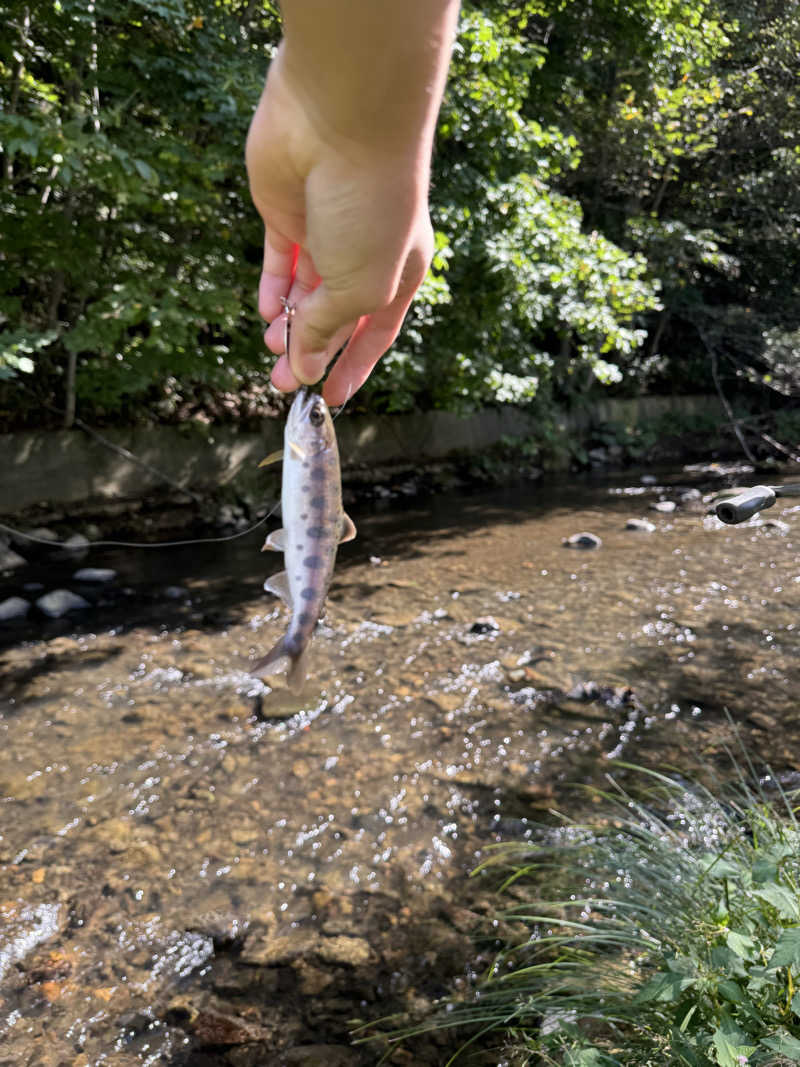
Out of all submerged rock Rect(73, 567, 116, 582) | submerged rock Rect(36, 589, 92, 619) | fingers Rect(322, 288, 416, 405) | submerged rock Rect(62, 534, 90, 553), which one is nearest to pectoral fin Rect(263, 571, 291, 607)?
fingers Rect(322, 288, 416, 405)

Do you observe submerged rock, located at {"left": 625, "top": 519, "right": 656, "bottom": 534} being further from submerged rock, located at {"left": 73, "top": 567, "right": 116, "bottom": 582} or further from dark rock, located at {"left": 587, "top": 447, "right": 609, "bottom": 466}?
dark rock, located at {"left": 587, "top": 447, "right": 609, "bottom": 466}

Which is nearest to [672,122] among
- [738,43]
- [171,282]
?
[738,43]

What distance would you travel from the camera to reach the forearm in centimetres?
75

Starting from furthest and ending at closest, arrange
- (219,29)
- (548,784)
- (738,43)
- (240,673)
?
(738,43) < (219,29) < (240,673) < (548,784)

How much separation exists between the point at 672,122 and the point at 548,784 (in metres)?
14.8

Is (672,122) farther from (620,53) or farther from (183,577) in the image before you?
(183,577)

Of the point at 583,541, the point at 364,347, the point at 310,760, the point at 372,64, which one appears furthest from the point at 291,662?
the point at 583,541

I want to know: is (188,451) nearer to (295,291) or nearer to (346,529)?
(346,529)

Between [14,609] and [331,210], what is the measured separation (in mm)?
7134

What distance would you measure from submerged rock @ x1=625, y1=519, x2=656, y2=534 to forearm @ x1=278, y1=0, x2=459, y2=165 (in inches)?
400

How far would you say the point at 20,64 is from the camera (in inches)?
294

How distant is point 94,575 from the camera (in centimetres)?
818

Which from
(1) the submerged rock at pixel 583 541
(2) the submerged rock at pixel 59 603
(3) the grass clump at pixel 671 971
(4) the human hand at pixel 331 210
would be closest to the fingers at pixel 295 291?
(4) the human hand at pixel 331 210

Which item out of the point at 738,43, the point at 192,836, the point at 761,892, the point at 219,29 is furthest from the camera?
the point at 738,43
